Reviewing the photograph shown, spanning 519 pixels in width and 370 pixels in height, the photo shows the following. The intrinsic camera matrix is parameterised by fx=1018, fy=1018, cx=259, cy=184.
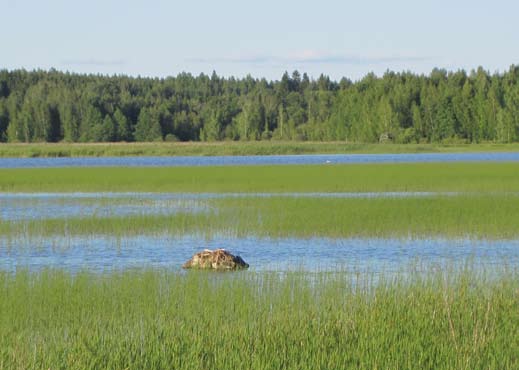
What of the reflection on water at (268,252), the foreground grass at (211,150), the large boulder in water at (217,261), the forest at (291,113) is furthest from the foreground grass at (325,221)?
the forest at (291,113)

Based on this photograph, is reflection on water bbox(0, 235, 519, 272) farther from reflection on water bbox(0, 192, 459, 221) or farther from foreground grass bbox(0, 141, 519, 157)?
foreground grass bbox(0, 141, 519, 157)

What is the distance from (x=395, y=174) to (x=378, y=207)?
66.2 feet

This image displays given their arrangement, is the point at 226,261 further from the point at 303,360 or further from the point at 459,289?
the point at 303,360

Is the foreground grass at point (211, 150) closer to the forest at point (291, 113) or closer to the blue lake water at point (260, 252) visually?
the forest at point (291, 113)

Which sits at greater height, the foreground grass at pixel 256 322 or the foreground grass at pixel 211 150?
the foreground grass at pixel 256 322

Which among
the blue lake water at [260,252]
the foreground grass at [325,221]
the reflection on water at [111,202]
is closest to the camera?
the blue lake water at [260,252]

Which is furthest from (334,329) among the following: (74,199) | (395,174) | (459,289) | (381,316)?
(395,174)

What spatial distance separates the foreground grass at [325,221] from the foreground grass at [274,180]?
26.2ft

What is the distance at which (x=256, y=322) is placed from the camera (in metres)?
12.1

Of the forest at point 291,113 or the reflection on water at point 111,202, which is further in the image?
the forest at point 291,113

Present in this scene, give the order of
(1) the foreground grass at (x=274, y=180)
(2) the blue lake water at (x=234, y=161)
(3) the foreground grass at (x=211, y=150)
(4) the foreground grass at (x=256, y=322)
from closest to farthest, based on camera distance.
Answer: (4) the foreground grass at (x=256, y=322) < (1) the foreground grass at (x=274, y=180) < (2) the blue lake water at (x=234, y=161) < (3) the foreground grass at (x=211, y=150)

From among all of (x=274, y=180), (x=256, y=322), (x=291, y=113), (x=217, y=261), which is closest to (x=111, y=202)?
(x=274, y=180)

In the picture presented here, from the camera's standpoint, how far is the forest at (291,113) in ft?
423

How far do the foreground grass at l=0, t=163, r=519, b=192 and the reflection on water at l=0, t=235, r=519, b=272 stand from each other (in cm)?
1593
